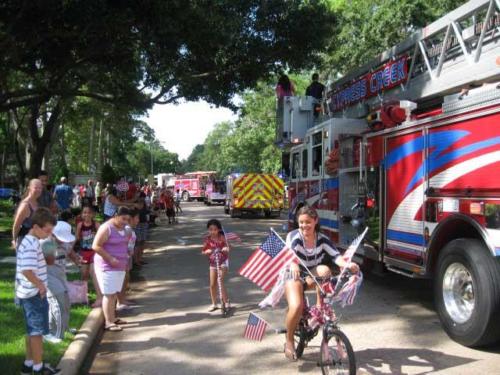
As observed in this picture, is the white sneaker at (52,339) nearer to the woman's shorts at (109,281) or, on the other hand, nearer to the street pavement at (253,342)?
the street pavement at (253,342)

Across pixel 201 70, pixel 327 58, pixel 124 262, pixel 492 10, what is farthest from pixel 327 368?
pixel 327 58

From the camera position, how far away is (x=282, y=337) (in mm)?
6133

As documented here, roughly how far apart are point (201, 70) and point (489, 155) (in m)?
10.7

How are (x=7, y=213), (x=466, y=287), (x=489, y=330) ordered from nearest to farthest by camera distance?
1. (x=489, y=330)
2. (x=466, y=287)
3. (x=7, y=213)

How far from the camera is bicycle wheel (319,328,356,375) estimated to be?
428cm

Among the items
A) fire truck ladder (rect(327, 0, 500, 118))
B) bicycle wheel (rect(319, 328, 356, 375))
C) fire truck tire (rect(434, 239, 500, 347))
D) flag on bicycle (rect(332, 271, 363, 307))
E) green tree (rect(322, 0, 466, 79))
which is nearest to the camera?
bicycle wheel (rect(319, 328, 356, 375))

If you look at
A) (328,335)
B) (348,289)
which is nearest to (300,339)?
(328,335)

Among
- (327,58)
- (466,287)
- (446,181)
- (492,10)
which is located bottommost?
(466,287)

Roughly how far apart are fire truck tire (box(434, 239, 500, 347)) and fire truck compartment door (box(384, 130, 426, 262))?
2.10 ft

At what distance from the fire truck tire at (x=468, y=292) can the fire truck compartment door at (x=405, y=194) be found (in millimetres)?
640

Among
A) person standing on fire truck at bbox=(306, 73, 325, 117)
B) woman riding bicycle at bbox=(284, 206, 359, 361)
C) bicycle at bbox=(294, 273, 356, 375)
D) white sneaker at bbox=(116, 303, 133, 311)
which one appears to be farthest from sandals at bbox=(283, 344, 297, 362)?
person standing on fire truck at bbox=(306, 73, 325, 117)

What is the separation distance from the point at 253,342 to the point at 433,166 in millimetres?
2786

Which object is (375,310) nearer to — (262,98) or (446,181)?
(446,181)

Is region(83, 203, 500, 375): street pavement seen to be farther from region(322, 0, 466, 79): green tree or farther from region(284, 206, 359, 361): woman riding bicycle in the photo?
region(322, 0, 466, 79): green tree
